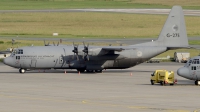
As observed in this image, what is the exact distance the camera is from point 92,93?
3766 centimetres

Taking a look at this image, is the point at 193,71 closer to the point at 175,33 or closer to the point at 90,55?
the point at 90,55

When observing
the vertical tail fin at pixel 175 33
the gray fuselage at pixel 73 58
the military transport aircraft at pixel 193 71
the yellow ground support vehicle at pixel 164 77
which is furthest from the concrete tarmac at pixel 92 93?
the vertical tail fin at pixel 175 33

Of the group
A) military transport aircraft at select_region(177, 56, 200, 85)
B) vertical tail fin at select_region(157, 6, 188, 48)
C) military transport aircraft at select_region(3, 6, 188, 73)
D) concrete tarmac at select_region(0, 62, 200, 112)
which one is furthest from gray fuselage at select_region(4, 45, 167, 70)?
military transport aircraft at select_region(177, 56, 200, 85)

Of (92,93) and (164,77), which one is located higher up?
(164,77)

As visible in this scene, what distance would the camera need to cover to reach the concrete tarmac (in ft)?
99.2

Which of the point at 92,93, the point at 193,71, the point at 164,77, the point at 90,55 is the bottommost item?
the point at 92,93

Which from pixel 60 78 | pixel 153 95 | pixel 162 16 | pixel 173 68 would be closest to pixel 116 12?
pixel 162 16

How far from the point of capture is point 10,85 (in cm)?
4344

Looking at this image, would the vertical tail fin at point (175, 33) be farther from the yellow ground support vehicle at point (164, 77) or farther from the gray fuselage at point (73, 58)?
the yellow ground support vehicle at point (164, 77)

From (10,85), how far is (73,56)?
13497mm

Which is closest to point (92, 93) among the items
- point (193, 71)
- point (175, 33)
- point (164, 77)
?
point (164, 77)

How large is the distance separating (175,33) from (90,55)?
906cm

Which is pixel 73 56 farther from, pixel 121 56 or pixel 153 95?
pixel 153 95

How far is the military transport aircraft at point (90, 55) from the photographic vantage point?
55.2 metres
